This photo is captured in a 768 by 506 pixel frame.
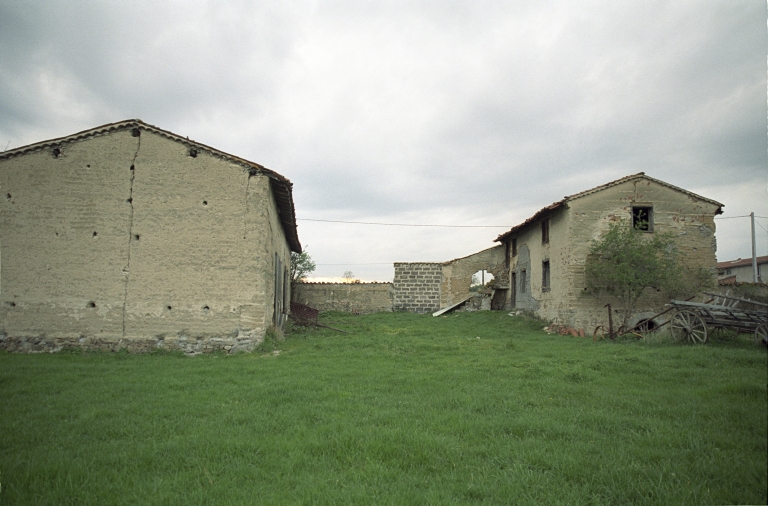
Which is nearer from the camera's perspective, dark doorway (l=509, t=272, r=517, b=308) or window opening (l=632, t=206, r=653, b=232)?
window opening (l=632, t=206, r=653, b=232)

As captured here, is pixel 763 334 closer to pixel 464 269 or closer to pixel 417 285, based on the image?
pixel 417 285

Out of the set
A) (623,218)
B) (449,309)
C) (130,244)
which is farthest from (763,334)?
(449,309)

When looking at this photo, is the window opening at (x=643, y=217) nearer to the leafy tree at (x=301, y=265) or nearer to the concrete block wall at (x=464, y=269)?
the concrete block wall at (x=464, y=269)

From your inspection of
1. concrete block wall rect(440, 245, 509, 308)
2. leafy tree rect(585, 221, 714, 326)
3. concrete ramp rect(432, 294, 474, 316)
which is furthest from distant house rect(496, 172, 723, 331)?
concrete block wall rect(440, 245, 509, 308)

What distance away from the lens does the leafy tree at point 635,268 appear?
13.8 m

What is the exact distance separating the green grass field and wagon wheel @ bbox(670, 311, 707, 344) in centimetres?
176

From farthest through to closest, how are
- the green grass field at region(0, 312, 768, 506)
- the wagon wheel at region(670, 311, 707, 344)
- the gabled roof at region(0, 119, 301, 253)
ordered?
the gabled roof at region(0, 119, 301, 253) < the wagon wheel at region(670, 311, 707, 344) < the green grass field at region(0, 312, 768, 506)

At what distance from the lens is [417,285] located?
25359mm

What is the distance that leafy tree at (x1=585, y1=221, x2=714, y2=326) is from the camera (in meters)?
13.8

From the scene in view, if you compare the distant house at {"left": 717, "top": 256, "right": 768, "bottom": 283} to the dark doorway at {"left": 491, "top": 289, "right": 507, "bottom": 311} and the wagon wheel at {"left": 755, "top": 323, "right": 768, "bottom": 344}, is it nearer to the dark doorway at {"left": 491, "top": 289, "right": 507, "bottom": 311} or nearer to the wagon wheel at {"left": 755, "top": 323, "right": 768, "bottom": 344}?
the dark doorway at {"left": 491, "top": 289, "right": 507, "bottom": 311}

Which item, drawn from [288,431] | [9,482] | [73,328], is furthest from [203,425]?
[73,328]

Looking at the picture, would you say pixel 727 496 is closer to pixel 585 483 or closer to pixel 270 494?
pixel 585 483

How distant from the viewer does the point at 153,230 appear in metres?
10.9

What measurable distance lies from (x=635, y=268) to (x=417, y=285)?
42.9 feet
